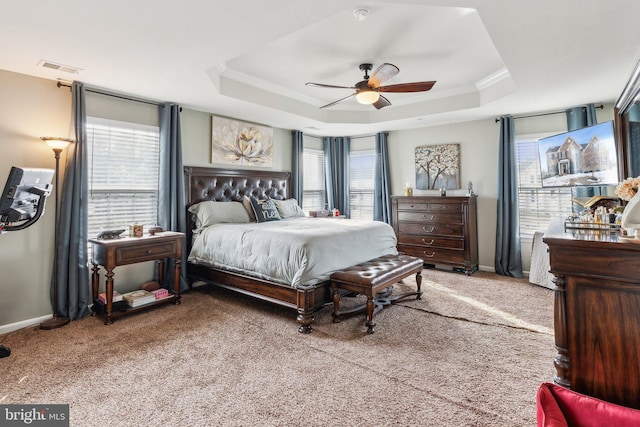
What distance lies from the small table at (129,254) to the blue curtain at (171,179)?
1.01 ft

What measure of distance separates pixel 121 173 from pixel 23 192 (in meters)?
1.08

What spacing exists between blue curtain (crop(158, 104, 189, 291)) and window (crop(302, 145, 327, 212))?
2611mm

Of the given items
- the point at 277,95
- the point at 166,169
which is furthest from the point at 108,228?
the point at 277,95

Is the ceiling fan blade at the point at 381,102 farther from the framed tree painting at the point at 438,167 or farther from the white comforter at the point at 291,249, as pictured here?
the framed tree painting at the point at 438,167

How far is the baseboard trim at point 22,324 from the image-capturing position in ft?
9.59

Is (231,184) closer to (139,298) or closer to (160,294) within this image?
(160,294)

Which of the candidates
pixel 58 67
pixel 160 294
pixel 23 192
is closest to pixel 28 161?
pixel 23 192

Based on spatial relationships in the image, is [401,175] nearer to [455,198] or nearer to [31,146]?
[455,198]

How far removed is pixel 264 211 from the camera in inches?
180

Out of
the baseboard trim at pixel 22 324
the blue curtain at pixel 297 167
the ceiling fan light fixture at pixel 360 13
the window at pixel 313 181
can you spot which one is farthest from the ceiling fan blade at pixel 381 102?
the baseboard trim at pixel 22 324

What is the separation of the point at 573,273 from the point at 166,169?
13.2 ft

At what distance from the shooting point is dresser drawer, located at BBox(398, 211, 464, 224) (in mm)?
4891

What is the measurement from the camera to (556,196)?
4.68m

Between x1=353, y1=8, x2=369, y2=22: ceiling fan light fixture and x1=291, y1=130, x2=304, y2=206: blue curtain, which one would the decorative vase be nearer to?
x1=353, y1=8, x2=369, y2=22: ceiling fan light fixture
